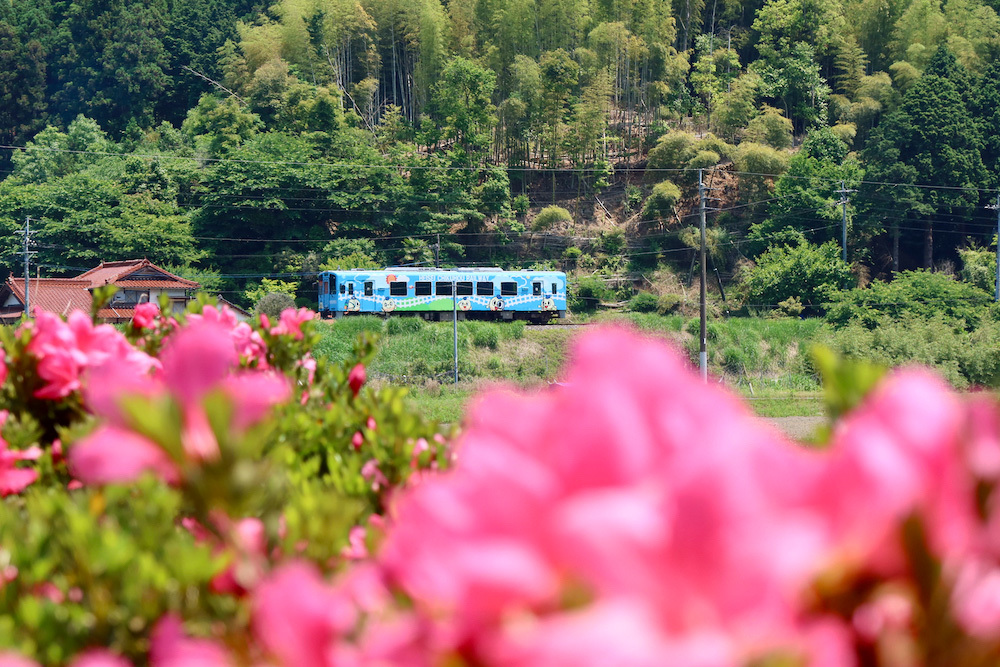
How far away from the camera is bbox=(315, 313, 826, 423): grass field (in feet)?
78.4

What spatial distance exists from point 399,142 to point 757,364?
21988 mm

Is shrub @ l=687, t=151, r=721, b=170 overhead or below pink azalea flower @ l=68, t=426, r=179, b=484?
overhead

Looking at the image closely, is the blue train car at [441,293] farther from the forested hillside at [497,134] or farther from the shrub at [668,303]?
the forested hillside at [497,134]

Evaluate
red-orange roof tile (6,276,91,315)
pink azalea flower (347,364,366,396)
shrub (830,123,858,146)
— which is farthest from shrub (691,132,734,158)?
pink azalea flower (347,364,366,396)

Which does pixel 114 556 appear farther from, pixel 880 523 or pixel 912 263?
pixel 912 263

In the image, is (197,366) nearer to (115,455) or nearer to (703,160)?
(115,455)

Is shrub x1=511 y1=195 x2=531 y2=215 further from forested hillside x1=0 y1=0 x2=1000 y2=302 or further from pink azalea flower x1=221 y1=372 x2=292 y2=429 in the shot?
pink azalea flower x1=221 y1=372 x2=292 y2=429

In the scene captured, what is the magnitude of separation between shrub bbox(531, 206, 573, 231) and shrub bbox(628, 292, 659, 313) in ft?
18.8

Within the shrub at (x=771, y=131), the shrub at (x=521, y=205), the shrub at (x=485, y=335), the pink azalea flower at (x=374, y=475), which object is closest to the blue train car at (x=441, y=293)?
the shrub at (x=485, y=335)

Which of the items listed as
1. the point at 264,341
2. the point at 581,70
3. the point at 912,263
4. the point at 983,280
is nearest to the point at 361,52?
the point at 581,70

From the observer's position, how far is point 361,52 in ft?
167

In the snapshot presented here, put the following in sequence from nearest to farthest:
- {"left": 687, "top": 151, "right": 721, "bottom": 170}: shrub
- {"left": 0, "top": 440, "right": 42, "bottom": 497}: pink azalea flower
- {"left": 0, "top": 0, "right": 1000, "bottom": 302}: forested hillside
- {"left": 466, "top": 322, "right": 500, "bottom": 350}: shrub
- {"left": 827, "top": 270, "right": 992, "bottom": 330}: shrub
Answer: {"left": 0, "top": 440, "right": 42, "bottom": 497}: pink azalea flower, {"left": 466, "top": 322, "right": 500, "bottom": 350}: shrub, {"left": 827, "top": 270, "right": 992, "bottom": 330}: shrub, {"left": 0, "top": 0, "right": 1000, "bottom": 302}: forested hillside, {"left": 687, "top": 151, "right": 721, "bottom": 170}: shrub

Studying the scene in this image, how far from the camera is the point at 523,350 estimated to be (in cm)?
2644

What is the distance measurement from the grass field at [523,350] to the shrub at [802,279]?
3.50 m
